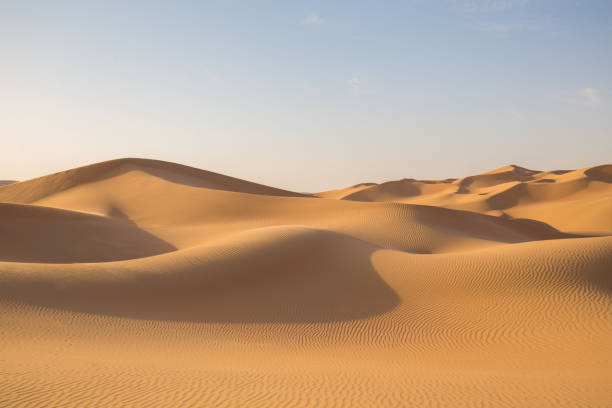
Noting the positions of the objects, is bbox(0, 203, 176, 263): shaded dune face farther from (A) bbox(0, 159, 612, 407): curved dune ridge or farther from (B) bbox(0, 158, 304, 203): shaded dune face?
(B) bbox(0, 158, 304, 203): shaded dune face

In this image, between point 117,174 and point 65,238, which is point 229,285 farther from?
point 117,174

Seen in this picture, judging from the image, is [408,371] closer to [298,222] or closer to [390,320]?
[390,320]

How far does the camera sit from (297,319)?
12047 mm

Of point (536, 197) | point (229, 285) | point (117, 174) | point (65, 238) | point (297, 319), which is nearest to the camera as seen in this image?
point (297, 319)

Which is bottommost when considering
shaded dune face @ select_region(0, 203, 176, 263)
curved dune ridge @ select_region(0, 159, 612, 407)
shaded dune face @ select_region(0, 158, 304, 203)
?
curved dune ridge @ select_region(0, 159, 612, 407)

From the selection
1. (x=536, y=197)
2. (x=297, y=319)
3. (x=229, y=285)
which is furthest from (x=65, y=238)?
(x=536, y=197)

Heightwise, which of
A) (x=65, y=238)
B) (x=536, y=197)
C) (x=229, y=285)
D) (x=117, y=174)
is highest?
(x=117, y=174)

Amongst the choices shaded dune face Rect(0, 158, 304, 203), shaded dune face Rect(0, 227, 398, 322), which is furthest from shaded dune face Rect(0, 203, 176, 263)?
shaded dune face Rect(0, 158, 304, 203)

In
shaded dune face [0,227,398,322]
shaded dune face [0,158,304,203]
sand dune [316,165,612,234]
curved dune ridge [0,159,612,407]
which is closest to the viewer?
curved dune ridge [0,159,612,407]

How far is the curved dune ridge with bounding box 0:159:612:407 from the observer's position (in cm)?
662

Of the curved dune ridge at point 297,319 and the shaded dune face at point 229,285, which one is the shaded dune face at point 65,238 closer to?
the curved dune ridge at point 297,319

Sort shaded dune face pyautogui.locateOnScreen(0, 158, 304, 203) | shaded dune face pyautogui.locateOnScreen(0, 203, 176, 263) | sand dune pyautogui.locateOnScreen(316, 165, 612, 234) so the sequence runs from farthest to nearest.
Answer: sand dune pyautogui.locateOnScreen(316, 165, 612, 234), shaded dune face pyautogui.locateOnScreen(0, 158, 304, 203), shaded dune face pyautogui.locateOnScreen(0, 203, 176, 263)

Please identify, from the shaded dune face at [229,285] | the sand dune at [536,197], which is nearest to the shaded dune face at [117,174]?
the shaded dune face at [229,285]

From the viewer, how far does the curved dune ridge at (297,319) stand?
6.62 m
